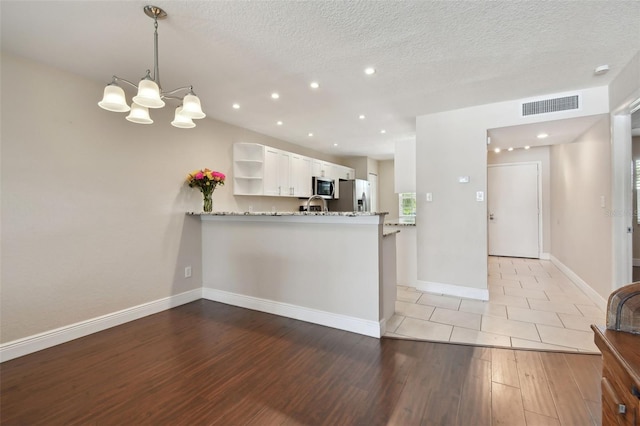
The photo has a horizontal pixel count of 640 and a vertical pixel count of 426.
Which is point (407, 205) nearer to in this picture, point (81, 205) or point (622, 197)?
point (622, 197)

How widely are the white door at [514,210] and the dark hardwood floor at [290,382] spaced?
445cm

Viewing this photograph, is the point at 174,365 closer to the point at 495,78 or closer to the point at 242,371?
the point at 242,371

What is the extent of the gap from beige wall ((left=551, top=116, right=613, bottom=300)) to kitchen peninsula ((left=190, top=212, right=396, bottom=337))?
242 cm

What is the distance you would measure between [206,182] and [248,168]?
Result: 1094 mm

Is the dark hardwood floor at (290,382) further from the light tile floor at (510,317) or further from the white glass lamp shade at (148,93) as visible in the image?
the white glass lamp shade at (148,93)

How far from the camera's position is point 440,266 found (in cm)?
386

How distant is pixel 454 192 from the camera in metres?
3.77

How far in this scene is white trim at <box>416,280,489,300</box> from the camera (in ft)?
11.7

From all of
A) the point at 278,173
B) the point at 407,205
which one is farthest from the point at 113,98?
the point at 407,205

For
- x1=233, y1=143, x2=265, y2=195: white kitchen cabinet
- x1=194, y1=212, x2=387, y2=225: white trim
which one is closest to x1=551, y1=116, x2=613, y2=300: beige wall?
x1=194, y1=212, x2=387, y2=225: white trim

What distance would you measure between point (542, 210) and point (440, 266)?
142 inches

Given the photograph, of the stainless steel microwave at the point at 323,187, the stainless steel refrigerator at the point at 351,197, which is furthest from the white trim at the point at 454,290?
the stainless steel refrigerator at the point at 351,197

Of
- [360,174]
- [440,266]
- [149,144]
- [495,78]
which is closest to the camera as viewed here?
[495,78]

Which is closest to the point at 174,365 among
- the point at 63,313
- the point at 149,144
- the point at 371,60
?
the point at 63,313
